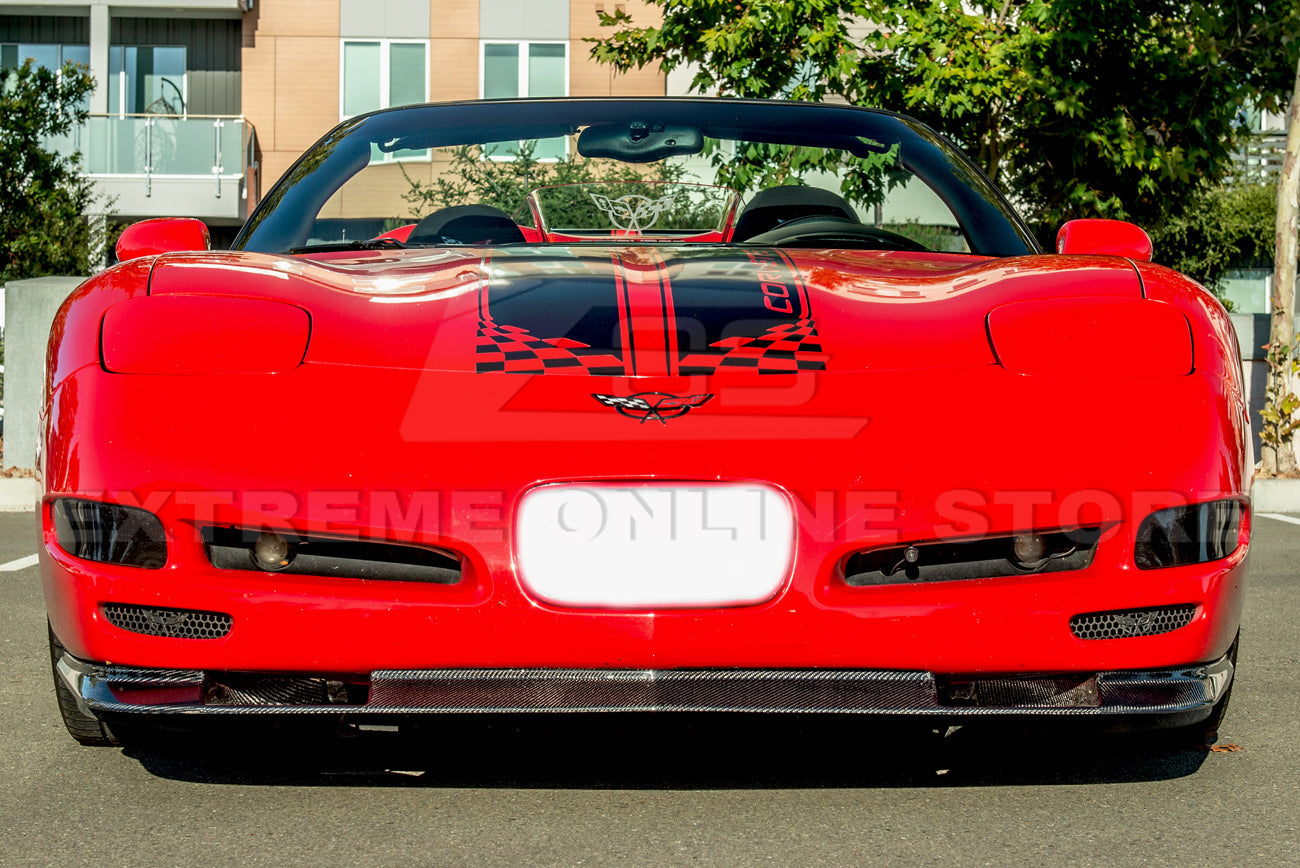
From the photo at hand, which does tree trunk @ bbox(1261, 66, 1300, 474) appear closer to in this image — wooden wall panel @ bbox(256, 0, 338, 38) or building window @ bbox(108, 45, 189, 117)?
wooden wall panel @ bbox(256, 0, 338, 38)

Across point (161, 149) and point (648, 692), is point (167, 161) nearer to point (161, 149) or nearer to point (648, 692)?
point (161, 149)

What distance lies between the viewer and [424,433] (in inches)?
93.4

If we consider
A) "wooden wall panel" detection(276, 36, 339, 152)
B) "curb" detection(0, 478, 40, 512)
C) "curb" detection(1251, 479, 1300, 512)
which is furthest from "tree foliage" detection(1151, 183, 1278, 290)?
"curb" detection(0, 478, 40, 512)

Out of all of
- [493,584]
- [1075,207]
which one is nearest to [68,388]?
[493,584]

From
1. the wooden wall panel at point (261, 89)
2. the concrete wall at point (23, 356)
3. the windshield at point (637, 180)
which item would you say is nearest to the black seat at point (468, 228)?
the windshield at point (637, 180)

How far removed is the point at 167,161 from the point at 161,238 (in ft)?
68.2

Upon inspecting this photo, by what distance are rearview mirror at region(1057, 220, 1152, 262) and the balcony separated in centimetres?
2096

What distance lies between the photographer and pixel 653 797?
8.82 ft

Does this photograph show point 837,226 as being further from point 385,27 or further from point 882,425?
point 385,27

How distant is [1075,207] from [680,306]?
37.7ft

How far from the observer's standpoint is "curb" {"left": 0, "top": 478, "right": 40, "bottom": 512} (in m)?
8.27

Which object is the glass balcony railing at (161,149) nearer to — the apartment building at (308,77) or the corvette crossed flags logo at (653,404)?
the apartment building at (308,77)

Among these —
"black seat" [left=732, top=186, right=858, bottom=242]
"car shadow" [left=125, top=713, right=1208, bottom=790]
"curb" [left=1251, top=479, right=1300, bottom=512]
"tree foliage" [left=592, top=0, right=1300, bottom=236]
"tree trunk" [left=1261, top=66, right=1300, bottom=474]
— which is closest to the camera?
"car shadow" [left=125, top=713, right=1208, bottom=790]

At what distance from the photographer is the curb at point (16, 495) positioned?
8.27 m
